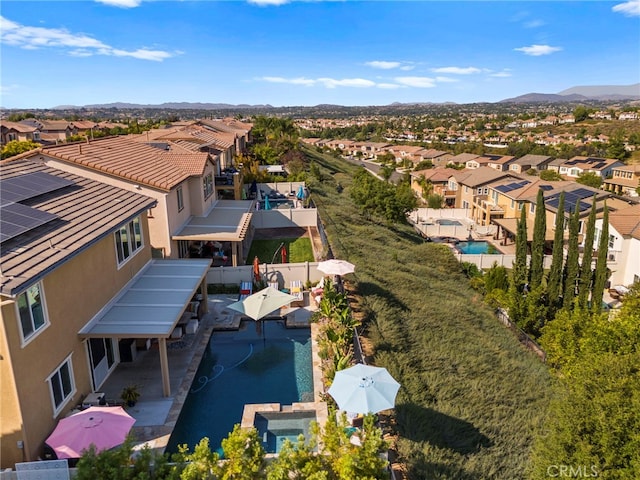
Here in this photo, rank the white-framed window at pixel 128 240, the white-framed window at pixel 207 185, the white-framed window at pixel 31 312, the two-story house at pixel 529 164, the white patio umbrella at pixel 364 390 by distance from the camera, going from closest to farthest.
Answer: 1. the white-framed window at pixel 31 312
2. the white patio umbrella at pixel 364 390
3. the white-framed window at pixel 128 240
4. the white-framed window at pixel 207 185
5. the two-story house at pixel 529 164

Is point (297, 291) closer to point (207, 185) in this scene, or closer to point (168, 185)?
point (168, 185)

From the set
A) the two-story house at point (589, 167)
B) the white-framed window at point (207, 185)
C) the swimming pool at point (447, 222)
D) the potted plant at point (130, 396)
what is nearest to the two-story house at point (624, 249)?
the swimming pool at point (447, 222)

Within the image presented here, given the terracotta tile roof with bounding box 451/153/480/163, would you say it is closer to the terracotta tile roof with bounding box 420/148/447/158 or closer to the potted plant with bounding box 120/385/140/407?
the terracotta tile roof with bounding box 420/148/447/158

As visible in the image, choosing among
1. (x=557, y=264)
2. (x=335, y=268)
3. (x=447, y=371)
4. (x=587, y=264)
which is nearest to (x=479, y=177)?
(x=557, y=264)

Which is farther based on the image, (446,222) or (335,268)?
(446,222)

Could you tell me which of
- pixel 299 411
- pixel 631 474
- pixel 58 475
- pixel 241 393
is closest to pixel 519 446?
pixel 631 474

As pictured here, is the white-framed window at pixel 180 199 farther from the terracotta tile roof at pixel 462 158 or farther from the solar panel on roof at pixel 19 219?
the terracotta tile roof at pixel 462 158

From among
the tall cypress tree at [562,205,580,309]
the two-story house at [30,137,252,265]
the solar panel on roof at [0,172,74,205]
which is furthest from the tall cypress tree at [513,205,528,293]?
the solar panel on roof at [0,172,74,205]
